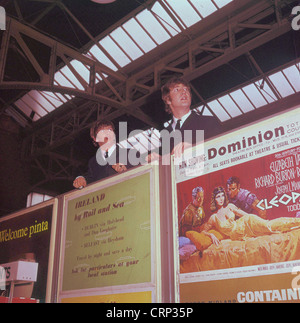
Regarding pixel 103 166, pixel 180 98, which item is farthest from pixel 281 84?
pixel 103 166

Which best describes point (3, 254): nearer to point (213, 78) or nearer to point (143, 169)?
point (143, 169)

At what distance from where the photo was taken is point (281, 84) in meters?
10.2

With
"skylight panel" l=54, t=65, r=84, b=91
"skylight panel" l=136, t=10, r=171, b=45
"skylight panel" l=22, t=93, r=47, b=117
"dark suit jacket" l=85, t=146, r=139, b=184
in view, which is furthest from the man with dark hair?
"skylight panel" l=22, t=93, r=47, b=117

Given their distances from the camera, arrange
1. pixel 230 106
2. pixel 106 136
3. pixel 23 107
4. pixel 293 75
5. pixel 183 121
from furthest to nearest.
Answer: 1. pixel 23 107
2. pixel 230 106
3. pixel 293 75
4. pixel 106 136
5. pixel 183 121

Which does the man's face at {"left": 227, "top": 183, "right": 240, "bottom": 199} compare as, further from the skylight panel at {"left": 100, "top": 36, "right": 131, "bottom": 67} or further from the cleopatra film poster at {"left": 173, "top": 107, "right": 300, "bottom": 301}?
the skylight panel at {"left": 100, "top": 36, "right": 131, "bottom": 67}

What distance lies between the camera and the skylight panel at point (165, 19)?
8797mm

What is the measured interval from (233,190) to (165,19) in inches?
319

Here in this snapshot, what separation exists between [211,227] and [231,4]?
787 cm

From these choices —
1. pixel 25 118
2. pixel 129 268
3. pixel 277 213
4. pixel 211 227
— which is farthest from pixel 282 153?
pixel 25 118

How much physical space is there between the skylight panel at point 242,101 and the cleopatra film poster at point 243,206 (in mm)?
9393

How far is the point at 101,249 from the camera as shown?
228 cm

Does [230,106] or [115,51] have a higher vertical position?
[115,51]

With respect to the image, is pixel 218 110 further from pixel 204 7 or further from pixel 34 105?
pixel 34 105

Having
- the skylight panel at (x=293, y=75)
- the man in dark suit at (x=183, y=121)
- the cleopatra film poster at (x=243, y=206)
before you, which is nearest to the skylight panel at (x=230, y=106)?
the skylight panel at (x=293, y=75)
